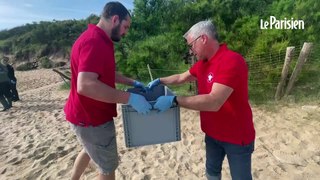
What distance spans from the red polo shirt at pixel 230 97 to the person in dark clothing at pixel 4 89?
747cm

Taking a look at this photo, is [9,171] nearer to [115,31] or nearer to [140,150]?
[140,150]

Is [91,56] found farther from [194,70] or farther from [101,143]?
[194,70]

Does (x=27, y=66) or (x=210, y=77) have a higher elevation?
(x=210, y=77)

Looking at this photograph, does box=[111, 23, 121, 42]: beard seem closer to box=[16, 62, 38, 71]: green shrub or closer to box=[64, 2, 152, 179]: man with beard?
box=[64, 2, 152, 179]: man with beard

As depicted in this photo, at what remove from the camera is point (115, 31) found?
7.18 ft

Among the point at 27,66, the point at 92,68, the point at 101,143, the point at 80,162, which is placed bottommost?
the point at 27,66

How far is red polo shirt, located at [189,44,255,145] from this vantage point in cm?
191

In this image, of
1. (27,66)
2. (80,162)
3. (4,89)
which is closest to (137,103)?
(80,162)

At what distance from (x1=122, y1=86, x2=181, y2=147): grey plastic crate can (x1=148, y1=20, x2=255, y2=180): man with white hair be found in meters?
0.14

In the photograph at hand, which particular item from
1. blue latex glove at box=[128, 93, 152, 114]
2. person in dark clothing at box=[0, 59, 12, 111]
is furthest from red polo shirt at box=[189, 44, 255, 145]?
person in dark clothing at box=[0, 59, 12, 111]

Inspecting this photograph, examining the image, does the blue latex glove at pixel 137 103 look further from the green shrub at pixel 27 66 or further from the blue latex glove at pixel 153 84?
the green shrub at pixel 27 66

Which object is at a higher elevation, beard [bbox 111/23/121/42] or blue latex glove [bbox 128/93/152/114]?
beard [bbox 111/23/121/42]

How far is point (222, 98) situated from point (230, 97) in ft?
0.49

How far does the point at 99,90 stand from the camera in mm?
1910
